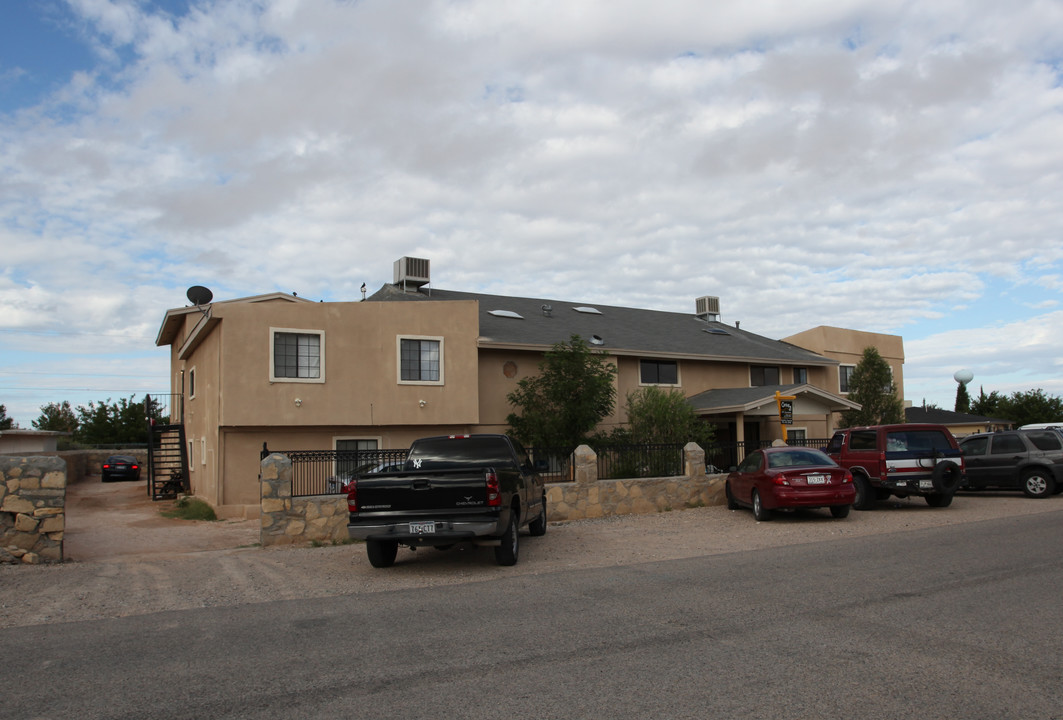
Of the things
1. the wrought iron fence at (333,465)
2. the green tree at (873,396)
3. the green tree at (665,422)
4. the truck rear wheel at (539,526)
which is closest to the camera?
the truck rear wheel at (539,526)

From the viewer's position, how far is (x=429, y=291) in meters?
29.4

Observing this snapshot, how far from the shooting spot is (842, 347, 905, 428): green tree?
28859mm

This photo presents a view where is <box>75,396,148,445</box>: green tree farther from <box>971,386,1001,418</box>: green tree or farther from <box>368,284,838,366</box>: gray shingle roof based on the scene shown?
<box>971,386,1001,418</box>: green tree

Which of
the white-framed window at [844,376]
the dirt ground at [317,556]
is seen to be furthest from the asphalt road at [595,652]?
the white-framed window at [844,376]

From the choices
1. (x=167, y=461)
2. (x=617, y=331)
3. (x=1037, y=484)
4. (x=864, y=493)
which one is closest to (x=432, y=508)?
(x=864, y=493)

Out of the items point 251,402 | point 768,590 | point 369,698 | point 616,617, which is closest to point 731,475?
point 768,590

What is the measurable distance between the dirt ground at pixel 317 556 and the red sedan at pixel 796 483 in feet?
1.24

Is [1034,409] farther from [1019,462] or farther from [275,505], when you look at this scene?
[275,505]

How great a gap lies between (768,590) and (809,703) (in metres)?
3.47

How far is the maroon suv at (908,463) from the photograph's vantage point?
15766mm

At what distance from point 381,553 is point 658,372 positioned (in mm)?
18690

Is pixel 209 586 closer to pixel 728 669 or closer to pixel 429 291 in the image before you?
pixel 728 669

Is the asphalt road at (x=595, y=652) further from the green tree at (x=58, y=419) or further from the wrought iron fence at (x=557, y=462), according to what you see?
the green tree at (x=58, y=419)

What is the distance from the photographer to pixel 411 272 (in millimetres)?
28047
